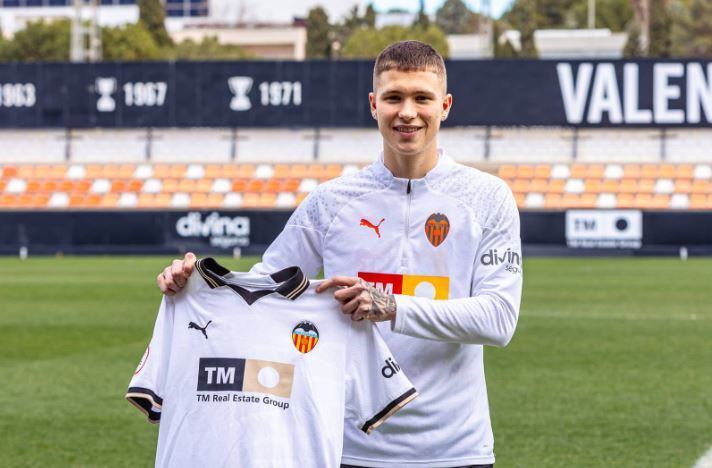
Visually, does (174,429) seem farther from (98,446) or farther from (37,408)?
(37,408)

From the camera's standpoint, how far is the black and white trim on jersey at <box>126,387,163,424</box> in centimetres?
362

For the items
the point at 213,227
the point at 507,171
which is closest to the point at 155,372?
the point at 213,227

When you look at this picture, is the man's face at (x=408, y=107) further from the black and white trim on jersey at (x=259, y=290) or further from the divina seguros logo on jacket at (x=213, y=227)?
the divina seguros logo on jacket at (x=213, y=227)

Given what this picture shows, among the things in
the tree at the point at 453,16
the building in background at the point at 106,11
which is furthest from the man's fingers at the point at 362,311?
the tree at the point at 453,16

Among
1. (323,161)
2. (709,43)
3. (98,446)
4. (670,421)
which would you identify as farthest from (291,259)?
(709,43)

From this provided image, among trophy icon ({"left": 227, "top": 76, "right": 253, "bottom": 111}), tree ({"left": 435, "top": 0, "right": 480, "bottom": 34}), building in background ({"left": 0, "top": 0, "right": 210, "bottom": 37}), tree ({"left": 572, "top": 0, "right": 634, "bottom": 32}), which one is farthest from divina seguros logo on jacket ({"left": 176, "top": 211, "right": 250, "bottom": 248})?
tree ({"left": 435, "top": 0, "right": 480, "bottom": 34})

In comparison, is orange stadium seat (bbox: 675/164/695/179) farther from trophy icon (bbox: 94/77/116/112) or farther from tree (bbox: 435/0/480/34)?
tree (bbox: 435/0/480/34)

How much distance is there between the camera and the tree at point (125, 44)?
65562 millimetres

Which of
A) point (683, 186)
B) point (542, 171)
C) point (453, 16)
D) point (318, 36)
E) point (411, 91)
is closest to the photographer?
point (411, 91)

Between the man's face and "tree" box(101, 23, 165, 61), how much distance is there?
63.1 meters

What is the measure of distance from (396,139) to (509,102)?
29700 mm

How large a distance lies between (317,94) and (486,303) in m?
30.3

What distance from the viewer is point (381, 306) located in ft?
11.2

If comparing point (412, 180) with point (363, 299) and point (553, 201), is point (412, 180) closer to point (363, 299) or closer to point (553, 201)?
point (363, 299)
